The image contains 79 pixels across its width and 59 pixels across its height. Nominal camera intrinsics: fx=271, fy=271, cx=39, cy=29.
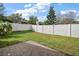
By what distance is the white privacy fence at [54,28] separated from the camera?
3.88m

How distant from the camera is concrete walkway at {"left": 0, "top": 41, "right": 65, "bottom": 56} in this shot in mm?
3861

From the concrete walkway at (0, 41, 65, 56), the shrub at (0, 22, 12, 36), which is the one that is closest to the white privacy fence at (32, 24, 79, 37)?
the concrete walkway at (0, 41, 65, 56)

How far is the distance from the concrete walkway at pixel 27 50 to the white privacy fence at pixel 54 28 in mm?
245

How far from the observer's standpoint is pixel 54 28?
3.95 m

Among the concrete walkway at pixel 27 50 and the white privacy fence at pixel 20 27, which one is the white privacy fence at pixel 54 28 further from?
the concrete walkway at pixel 27 50

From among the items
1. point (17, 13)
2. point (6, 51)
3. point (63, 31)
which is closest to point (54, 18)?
point (63, 31)

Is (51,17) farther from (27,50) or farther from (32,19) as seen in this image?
(27,50)

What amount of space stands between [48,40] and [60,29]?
9.3 inches

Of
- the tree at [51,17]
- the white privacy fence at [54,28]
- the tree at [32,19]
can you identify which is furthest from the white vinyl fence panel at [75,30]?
the tree at [32,19]

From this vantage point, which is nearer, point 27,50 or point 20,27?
point 27,50

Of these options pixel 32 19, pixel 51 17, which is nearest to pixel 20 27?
pixel 32 19

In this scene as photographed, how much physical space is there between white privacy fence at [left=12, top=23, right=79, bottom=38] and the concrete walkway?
0.80 ft

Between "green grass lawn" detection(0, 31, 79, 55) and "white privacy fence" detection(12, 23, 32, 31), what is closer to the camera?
"green grass lawn" detection(0, 31, 79, 55)

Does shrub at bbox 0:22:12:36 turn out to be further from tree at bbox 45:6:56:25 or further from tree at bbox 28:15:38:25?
tree at bbox 45:6:56:25
